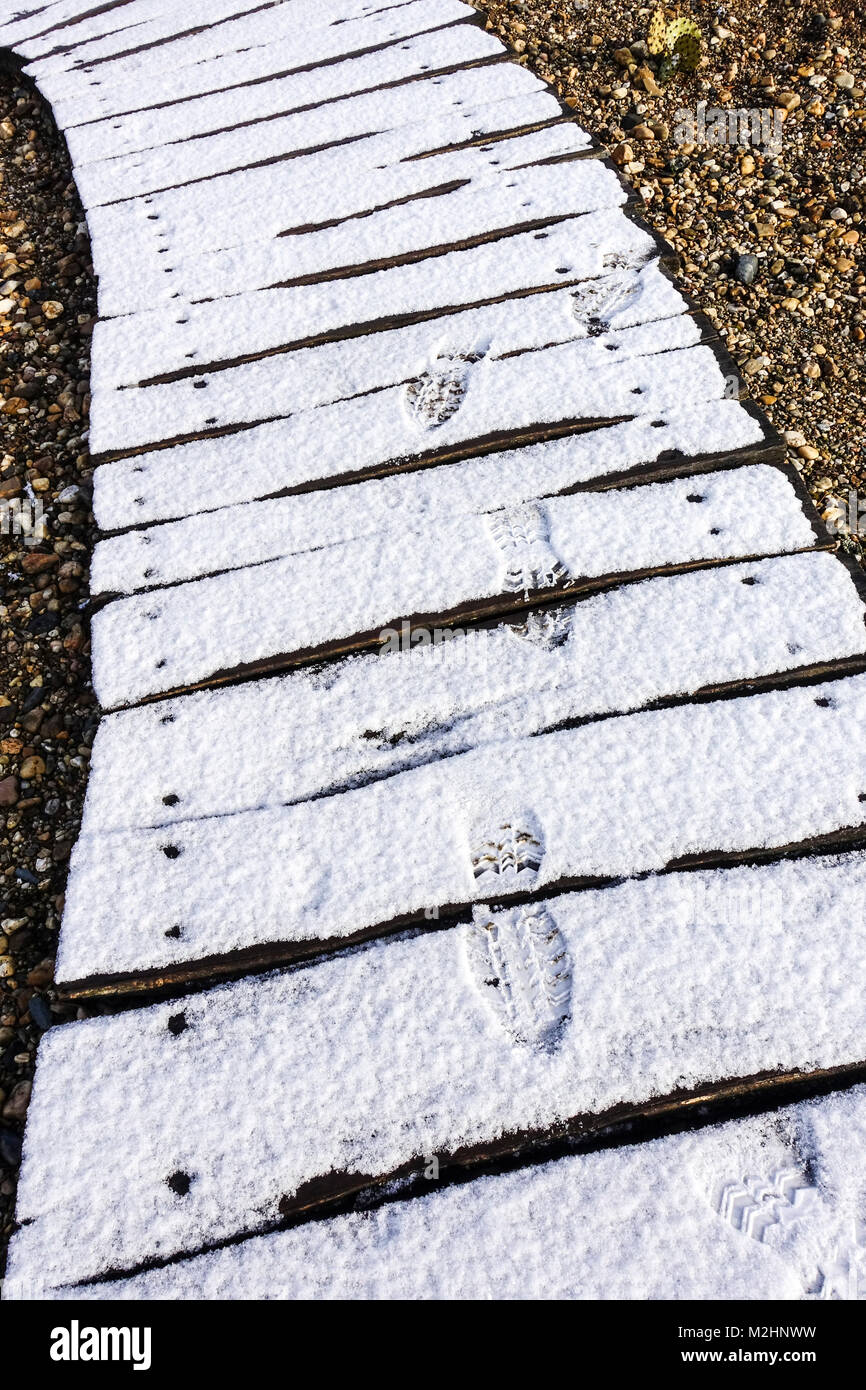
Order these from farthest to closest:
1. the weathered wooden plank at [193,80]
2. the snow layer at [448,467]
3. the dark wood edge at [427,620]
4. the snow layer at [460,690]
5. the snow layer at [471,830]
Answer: the weathered wooden plank at [193,80] → the snow layer at [448,467] → the dark wood edge at [427,620] → the snow layer at [460,690] → the snow layer at [471,830]

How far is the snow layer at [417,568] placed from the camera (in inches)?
73.3

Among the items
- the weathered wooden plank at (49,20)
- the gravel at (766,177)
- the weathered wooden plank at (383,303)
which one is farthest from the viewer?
the weathered wooden plank at (49,20)

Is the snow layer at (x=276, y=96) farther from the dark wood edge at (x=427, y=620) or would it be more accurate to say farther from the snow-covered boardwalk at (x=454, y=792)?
the dark wood edge at (x=427, y=620)

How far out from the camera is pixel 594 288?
7.77ft

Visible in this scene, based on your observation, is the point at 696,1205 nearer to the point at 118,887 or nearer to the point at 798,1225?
the point at 798,1225

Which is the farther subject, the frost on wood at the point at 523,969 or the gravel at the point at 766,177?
the gravel at the point at 766,177

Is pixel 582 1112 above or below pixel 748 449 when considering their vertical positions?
below

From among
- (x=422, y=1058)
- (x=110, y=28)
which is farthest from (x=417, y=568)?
(x=110, y=28)

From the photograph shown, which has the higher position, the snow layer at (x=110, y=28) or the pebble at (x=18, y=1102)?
the snow layer at (x=110, y=28)

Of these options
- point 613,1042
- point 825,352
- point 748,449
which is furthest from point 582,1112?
point 825,352

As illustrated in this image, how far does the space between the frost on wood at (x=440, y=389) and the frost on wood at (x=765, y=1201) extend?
64.8 inches

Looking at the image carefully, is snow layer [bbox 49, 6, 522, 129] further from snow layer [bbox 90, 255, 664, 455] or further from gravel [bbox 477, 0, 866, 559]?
snow layer [bbox 90, 255, 664, 455]

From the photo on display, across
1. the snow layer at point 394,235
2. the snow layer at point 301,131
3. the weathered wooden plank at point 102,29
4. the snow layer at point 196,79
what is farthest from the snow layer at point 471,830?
the weathered wooden plank at point 102,29
